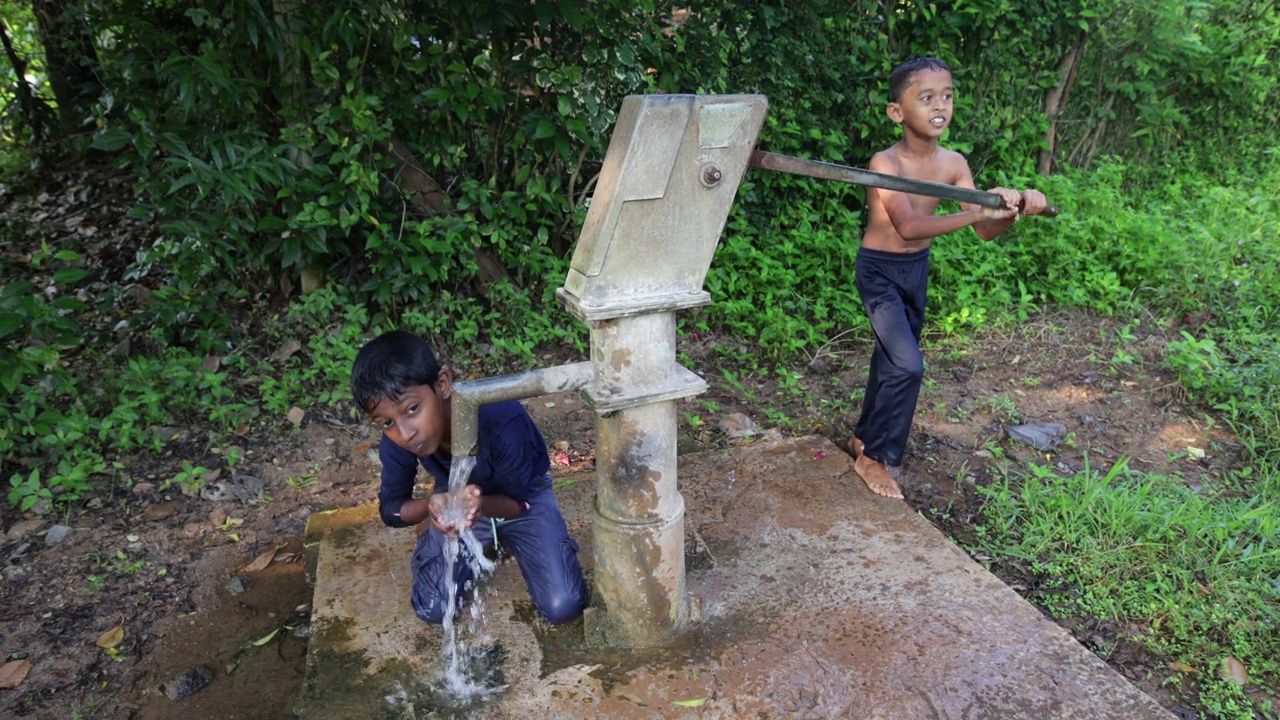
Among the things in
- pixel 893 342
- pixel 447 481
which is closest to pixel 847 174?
pixel 893 342

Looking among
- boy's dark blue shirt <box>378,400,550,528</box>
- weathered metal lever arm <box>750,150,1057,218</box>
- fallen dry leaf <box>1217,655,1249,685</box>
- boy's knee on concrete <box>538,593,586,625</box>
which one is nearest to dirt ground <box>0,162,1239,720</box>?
fallen dry leaf <box>1217,655,1249,685</box>

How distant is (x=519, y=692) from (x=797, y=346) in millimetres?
2349

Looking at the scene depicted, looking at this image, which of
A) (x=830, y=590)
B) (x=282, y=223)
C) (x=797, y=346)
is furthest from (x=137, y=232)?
(x=830, y=590)

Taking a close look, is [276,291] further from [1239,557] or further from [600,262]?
[1239,557]

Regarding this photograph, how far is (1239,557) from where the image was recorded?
2459mm

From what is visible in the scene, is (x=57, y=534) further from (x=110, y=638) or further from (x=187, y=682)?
(x=187, y=682)

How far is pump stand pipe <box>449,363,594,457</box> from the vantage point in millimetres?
1662

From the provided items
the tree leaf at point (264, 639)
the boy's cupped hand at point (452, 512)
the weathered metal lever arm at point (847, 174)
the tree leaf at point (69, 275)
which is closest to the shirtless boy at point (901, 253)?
the weathered metal lever arm at point (847, 174)

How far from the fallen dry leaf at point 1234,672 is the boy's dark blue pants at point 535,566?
1.60m

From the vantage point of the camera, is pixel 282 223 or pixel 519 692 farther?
pixel 282 223

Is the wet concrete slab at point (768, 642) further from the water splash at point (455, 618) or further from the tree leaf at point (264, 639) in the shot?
the tree leaf at point (264, 639)

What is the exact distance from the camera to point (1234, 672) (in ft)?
6.82

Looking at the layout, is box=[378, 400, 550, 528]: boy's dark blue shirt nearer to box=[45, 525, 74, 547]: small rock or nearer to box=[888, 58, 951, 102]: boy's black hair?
box=[45, 525, 74, 547]: small rock

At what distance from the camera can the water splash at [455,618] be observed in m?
1.80
